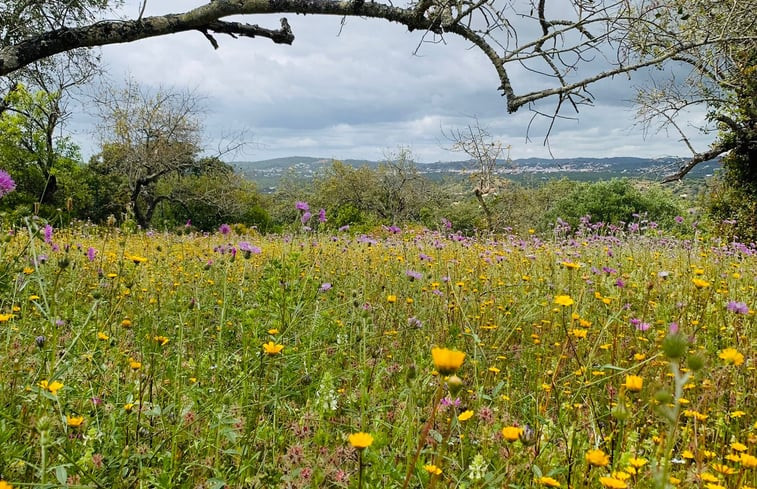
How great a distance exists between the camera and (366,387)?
6.02 ft

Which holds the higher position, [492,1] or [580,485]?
[492,1]

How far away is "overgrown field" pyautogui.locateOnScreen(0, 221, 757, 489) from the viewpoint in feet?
4.07

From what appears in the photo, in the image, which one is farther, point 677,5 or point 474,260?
point 474,260

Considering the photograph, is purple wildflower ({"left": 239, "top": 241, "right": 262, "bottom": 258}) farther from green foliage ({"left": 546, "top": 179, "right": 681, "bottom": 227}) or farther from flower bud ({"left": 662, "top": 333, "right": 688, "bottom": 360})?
green foliage ({"left": 546, "top": 179, "right": 681, "bottom": 227})

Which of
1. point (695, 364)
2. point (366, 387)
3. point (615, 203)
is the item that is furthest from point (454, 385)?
point (615, 203)

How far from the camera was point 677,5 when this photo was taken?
3.12 m

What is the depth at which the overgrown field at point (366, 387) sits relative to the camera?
1.24 metres

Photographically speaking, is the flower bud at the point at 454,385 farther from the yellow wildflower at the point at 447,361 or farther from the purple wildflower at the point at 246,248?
the purple wildflower at the point at 246,248

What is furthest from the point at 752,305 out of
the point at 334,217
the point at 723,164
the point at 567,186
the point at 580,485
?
the point at 567,186

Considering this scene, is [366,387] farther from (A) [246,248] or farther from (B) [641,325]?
(B) [641,325]

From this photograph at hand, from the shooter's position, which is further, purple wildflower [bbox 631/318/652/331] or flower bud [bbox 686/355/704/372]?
purple wildflower [bbox 631/318/652/331]

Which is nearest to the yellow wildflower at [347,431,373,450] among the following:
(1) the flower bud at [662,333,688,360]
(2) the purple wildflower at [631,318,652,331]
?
(1) the flower bud at [662,333,688,360]

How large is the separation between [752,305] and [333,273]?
2.94 meters

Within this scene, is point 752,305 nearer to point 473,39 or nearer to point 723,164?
point 473,39
